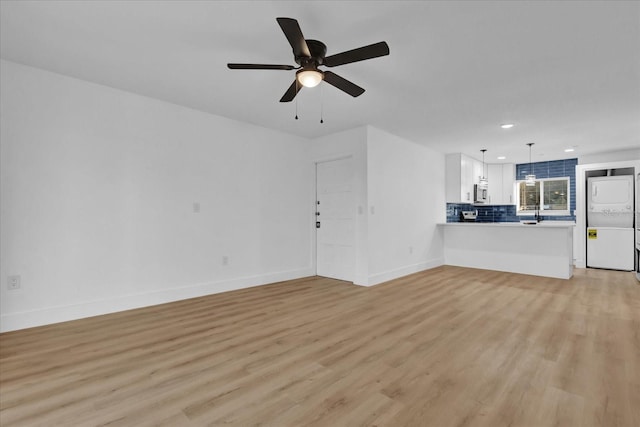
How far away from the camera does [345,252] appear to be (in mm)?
5277

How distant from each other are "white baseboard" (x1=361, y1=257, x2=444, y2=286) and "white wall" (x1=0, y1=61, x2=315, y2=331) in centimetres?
161

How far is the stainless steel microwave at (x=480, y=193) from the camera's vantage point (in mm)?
7523

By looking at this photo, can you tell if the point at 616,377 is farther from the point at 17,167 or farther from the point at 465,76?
the point at 17,167

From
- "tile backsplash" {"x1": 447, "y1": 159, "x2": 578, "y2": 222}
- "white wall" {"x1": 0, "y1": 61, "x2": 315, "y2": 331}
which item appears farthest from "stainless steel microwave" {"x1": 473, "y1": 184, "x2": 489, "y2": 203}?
"white wall" {"x1": 0, "y1": 61, "x2": 315, "y2": 331}

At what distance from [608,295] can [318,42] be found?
5.17 meters

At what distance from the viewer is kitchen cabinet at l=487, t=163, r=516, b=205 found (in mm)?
8133

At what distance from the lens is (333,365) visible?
2299 mm

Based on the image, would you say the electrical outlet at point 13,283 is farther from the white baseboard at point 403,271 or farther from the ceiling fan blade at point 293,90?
the white baseboard at point 403,271

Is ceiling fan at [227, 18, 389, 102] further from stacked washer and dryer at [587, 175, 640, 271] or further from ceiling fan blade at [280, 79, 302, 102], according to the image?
stacked washer and dryer at [587, 175, 640, 271]

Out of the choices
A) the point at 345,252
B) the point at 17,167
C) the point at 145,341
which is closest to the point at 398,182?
the point at 345,252

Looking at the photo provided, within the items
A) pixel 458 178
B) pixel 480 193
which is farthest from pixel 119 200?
pixel 480 193

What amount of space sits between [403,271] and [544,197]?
5.03 metres

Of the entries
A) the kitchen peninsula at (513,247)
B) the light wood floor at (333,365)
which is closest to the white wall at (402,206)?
the kitchen peninsula at (513,247)

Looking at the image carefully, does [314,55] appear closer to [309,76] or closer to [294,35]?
[309,76]
